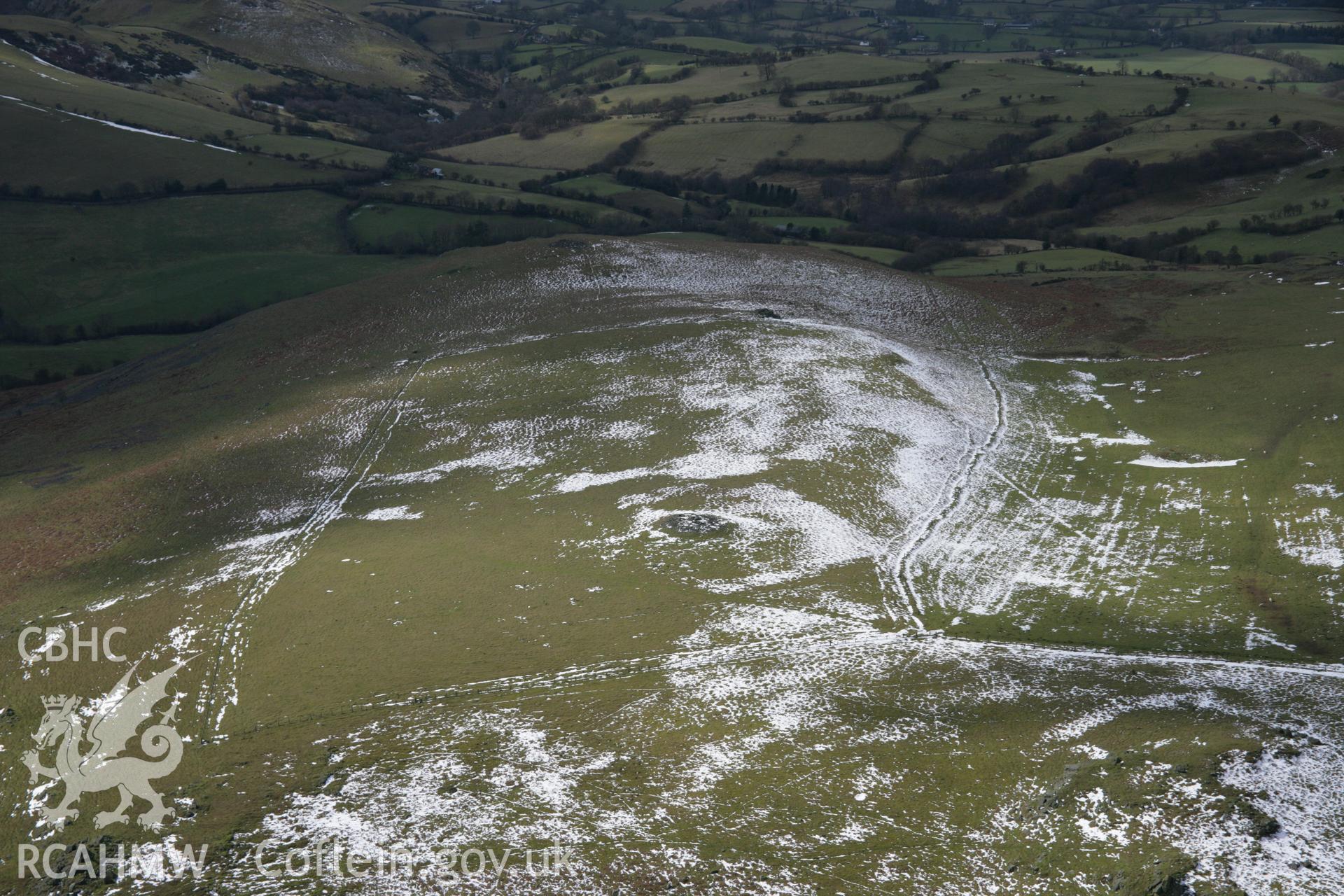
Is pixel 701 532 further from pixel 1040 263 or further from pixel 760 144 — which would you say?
pixel 760 144

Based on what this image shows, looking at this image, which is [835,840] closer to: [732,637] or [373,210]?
[732,637]

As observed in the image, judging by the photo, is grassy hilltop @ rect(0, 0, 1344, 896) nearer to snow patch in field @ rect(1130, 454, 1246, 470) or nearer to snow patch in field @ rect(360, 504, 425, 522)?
snow patch in field @ rect(360, 504, 425, 522)

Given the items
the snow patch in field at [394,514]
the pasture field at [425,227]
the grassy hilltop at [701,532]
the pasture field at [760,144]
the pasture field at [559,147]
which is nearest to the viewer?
the grassy hilltop at [701,532]

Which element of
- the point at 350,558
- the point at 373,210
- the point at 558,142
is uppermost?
the point at 558,142

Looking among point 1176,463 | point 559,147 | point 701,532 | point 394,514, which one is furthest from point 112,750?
point 559,147

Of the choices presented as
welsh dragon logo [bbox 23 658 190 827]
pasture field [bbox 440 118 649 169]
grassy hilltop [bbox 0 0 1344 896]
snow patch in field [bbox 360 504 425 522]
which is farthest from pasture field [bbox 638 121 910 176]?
welsh dragon logo [bbox 23 658 190 827]

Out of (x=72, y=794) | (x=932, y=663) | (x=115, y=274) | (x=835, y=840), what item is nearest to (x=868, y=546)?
(x=932, y=663)

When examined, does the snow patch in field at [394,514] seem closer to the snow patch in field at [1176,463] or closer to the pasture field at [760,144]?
the snow patch in field at [1176,463]

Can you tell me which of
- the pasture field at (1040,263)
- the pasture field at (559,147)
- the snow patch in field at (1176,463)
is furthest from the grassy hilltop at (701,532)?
the pasture field at (559,147)
